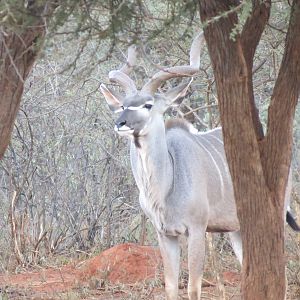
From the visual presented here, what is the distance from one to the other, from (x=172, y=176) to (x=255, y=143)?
2.02 meters

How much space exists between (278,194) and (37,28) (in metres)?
1.58

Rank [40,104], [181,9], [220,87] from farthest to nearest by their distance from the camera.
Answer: [40,104]
[220,87]
[181,9]

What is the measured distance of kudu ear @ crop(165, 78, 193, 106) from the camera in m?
6.90

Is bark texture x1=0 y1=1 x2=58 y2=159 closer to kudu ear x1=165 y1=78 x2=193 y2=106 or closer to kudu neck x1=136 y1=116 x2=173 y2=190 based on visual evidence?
kudu neck x1=136 y1=116 x2=173 y2=190

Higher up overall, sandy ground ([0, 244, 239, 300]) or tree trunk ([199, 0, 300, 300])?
tree trunk ([199, 0, 300, 300])

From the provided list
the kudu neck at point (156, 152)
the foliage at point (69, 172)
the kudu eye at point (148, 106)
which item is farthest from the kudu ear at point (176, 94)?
the foliage at point (69, 172)

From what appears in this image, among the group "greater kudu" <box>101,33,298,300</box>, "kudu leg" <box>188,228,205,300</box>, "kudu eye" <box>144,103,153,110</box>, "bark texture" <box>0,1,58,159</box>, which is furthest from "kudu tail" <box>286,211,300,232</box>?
"bark texture" <box>0,1,58,159</box>

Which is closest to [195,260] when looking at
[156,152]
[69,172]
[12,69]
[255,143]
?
[156,152]

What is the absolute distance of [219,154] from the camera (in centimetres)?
745

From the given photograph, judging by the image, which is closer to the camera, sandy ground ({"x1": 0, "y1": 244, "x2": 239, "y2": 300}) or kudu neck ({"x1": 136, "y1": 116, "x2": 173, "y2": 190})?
kudu neck ({"x1": 136, "y1": 116, "x2": 173, "y2": 190})

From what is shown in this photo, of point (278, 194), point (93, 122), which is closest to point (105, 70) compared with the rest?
point (93, 122)

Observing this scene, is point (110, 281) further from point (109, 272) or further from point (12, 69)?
point (12, 69)

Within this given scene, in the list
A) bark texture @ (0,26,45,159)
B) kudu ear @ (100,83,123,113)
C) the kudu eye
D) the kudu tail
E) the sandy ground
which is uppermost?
kudu ear @ (100,83,123,113)

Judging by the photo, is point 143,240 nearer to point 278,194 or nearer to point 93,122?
point 93,122
